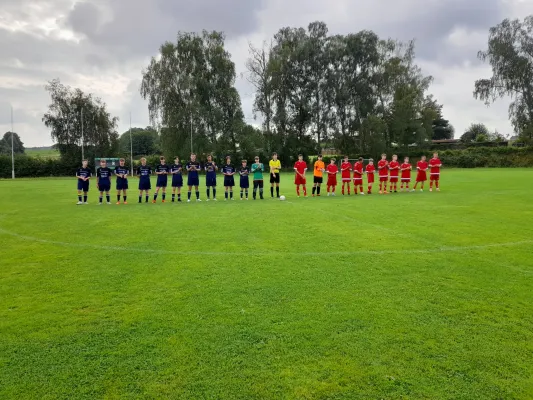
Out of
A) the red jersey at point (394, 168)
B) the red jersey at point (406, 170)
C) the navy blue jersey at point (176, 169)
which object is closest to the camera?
the navy blue jersey at point (176, 169)

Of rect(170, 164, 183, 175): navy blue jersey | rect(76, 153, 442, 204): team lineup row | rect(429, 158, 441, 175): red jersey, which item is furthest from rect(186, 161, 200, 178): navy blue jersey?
rect(429, 158, 441, 175): red jersey

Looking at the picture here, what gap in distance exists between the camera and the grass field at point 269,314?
3.29 metres

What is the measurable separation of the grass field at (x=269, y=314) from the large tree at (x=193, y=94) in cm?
3654

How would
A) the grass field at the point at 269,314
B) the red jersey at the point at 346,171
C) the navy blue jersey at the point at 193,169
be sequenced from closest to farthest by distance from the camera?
the grass field at the point at 269,314, the navy blue jersey at the point at 193,169, the red jersey at the point at 346,171

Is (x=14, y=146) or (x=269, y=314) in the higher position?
(x=14, y=146)

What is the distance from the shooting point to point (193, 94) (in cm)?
4462

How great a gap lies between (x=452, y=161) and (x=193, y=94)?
31594 mm

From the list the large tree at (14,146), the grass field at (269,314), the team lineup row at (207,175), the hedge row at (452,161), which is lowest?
the grass field at (269,314)

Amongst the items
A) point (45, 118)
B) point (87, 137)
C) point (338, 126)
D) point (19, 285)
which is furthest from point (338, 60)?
point (19, 285)

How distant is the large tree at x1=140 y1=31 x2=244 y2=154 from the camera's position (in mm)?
44469

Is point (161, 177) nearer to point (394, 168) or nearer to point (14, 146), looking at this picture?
point (394, 168)

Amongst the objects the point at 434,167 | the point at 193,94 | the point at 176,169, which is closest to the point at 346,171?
the point at 434,167

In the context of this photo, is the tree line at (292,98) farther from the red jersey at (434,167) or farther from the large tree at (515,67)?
the red jersey at (434,167)

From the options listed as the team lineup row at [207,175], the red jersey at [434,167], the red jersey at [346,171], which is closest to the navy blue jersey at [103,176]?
the team lineup row at [207,175]
